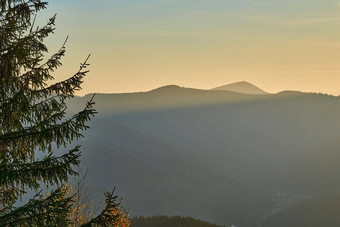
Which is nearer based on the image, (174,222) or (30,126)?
(30,126)

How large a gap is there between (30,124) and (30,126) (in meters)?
0.06

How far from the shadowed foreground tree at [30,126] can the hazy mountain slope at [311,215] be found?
13866 cm

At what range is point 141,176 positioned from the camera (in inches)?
7628

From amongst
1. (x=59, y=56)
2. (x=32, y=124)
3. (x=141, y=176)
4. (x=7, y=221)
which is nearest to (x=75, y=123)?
(x=32, y=124)

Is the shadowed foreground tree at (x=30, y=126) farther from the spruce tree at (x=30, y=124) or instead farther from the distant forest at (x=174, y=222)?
the distant forest at (x=174, y=222)

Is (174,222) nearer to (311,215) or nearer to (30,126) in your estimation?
(30,126)

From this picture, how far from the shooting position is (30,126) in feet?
28.7

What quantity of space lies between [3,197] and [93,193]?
525 feet

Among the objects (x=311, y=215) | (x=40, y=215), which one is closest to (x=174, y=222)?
(x=40, y=215)

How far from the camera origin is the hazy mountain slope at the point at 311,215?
458ft

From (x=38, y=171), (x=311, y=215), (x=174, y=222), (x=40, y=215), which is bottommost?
(x=311, y=215)

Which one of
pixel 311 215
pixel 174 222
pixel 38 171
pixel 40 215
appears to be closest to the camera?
pixel 40 215

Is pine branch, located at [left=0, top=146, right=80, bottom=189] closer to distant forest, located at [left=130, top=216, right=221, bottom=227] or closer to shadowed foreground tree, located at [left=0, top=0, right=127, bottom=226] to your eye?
shadowed foreground tree, located at [left=0, top=0, right=127, bottom=226]

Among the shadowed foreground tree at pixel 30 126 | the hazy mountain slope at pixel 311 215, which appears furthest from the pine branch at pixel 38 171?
the hazy mountain slope at pixel 311 215
